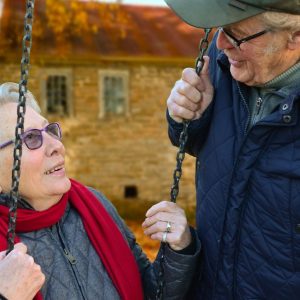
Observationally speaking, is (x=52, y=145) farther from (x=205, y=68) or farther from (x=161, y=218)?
(x=205, y=68)

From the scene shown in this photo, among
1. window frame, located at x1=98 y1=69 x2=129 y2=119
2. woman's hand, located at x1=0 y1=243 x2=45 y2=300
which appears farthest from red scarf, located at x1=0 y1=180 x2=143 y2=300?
window frame, located at x1=98 y1=69 x2=129 y2=119

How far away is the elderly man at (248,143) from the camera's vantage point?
1896mm

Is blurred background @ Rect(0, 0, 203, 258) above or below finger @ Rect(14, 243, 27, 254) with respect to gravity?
below

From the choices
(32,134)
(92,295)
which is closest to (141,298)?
(92,295)

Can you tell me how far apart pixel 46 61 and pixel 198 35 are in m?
4.79

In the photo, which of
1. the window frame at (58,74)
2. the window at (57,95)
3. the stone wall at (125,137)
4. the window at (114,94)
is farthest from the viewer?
the window at (114,94)

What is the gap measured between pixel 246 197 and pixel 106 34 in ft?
41.5

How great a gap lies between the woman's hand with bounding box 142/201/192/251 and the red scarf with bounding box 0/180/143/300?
236 mm

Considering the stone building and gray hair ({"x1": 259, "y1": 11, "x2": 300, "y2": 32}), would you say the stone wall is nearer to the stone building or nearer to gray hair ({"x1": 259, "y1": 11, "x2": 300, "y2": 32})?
the stone building

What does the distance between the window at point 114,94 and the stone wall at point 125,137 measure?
14cm

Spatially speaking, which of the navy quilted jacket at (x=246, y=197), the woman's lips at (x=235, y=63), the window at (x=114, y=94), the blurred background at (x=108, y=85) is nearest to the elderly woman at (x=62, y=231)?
the navy quilted jacket at (x=246, y=197)

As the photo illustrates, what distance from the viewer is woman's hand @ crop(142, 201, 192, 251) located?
2.23m

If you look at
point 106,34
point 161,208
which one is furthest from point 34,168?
point 106,34

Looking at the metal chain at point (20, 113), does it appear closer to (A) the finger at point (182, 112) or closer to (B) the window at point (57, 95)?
(A) the finger at point (182, 112)
